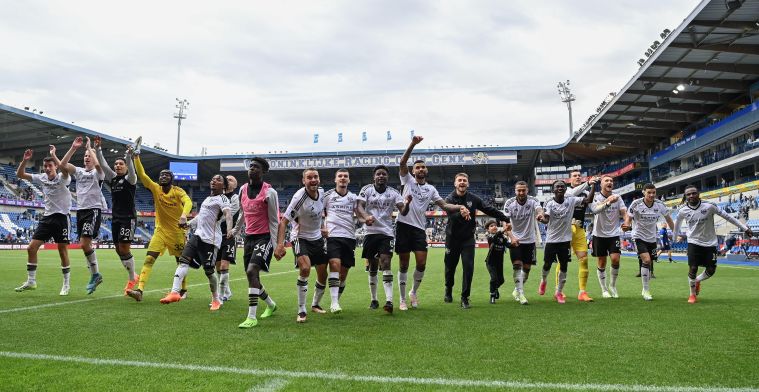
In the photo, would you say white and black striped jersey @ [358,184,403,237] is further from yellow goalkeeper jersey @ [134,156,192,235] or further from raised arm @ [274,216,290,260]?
yellow goalkeeper jersey @ [134,156,192,235]

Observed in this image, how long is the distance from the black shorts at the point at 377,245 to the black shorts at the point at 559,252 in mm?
3036

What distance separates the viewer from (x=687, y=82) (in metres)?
34.2

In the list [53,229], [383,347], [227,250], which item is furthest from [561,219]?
[53,229]

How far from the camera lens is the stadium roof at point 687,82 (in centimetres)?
2506

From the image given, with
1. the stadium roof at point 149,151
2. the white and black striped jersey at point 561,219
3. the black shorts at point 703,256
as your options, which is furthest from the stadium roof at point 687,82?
the white and black striped jersey at point 561,219

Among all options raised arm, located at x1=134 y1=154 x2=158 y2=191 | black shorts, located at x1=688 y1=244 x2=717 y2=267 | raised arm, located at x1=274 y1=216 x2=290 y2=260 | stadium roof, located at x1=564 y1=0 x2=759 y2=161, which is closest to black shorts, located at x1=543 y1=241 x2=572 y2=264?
black shorts, located at x1=688 y1=244 x2=717 y2=267

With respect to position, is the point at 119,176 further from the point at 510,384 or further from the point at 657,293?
the point at 657,293

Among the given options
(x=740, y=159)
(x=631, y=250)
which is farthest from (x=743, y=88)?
(x=631, y=250)

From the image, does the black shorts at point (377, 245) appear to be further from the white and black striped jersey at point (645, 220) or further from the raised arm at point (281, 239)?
the white and black striped jersey at point (645, 220)

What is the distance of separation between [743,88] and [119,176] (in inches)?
1615

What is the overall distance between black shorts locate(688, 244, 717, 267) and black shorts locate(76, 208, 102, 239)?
10.7 m

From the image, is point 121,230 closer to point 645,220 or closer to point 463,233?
point 463,233

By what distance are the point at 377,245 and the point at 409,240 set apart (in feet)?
1.79

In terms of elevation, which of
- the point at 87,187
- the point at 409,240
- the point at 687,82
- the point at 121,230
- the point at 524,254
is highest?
the point at 687,82
